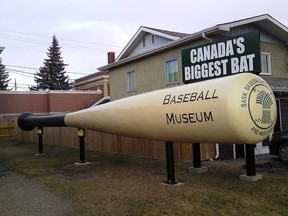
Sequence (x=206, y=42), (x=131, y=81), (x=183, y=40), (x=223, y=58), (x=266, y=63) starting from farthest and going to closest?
(x=131, y=81), (x=266, y=63), (x=183, y=40), (x=206, y=42), (x=223, y=58)

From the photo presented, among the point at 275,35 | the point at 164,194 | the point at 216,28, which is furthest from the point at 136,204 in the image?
the point at 275,35

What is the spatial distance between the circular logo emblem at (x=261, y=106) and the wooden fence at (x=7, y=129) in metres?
24.4

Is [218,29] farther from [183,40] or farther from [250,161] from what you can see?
[250,161]

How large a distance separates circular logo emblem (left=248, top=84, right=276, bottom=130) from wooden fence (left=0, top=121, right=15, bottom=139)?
24435mm

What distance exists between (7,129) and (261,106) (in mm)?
24722

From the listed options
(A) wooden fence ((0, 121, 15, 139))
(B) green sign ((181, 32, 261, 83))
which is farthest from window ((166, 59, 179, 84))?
(A) wooden fence ((0, 121, 15, 139))

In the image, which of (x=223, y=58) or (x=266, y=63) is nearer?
(x=223, y=58)

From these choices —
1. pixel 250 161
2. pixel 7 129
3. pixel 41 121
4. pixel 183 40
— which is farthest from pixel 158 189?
pixel 7 129

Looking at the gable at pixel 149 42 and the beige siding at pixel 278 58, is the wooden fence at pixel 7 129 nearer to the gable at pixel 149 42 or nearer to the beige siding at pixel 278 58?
the gable at pixel 149 42

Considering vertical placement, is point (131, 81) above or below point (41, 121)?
above

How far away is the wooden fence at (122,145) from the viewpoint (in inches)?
478

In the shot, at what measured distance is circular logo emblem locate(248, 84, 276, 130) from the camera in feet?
23.4

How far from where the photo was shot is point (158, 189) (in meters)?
7.95

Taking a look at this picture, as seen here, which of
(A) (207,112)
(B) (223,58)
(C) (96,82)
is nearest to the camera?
(A) (207,112)
